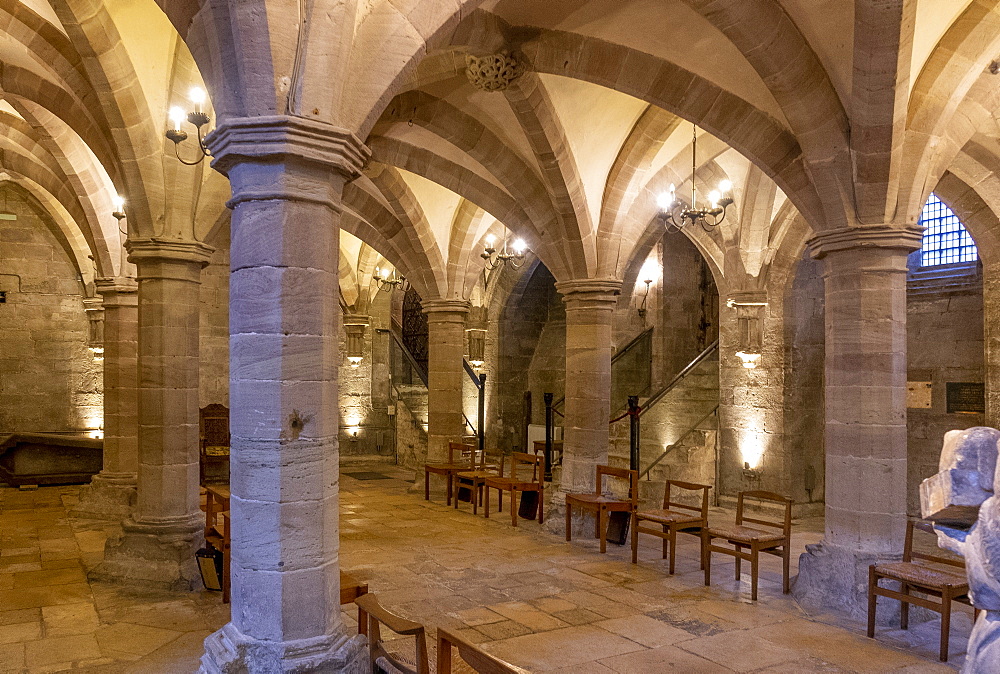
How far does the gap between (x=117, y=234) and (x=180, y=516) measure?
4.54m

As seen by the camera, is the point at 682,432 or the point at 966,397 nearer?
the point at 966,397

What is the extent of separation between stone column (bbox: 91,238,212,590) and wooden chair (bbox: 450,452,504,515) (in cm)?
364

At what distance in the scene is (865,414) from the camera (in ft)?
17.6

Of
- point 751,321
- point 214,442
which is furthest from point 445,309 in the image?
point 214,442

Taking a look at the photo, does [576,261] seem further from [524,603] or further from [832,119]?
[524,603]

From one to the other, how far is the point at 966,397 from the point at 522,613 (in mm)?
6973

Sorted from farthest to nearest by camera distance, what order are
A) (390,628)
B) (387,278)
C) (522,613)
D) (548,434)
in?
(387,278) → (548,434) → (522,613) → (390,628)

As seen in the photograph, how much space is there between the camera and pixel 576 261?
26.6 ft

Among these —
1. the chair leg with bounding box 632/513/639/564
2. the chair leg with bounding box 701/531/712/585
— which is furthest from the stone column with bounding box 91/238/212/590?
the chair leg with bounding box 701/531/712/585

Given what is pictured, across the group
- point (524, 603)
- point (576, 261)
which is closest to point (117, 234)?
point (576, 261)

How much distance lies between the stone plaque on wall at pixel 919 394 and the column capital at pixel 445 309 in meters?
5.82

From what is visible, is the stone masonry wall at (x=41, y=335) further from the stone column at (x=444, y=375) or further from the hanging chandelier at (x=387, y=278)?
the stone column at (x=444, y=375)

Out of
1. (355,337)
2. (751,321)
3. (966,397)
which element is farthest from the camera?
(355,337)

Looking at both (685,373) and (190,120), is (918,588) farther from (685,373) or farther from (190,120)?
(685,373)
